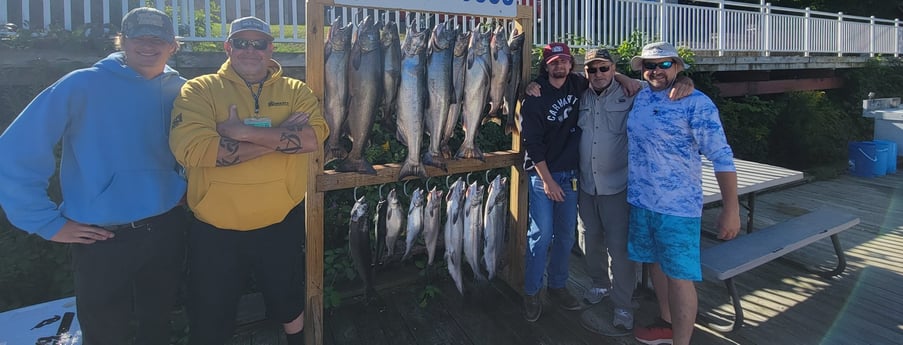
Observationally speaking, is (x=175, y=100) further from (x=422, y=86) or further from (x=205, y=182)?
(x=422, y=86)

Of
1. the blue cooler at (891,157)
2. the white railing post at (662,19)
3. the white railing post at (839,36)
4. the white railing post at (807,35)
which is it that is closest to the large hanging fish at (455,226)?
the white railing post at (662,19)

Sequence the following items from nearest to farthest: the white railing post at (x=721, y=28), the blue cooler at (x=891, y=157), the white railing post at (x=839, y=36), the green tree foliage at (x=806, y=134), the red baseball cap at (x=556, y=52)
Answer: the red baseball cap at (x=556, y=52) → the blue cooler at (x=891, y=157) → the white railing post at (x=721, y=28) → the green tree foliage at (x=806, y=134) → the white railing post at (x=839, y=36)

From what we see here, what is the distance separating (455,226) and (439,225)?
0.11 meters

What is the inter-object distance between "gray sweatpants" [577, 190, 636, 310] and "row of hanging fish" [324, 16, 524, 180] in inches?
33.8

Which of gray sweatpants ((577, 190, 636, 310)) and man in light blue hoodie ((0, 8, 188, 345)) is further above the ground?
man in light blue hoodie ((0, 8, 188, 345))

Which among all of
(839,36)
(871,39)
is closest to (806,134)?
(839,36)

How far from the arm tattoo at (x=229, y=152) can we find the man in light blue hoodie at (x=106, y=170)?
37 centimetres

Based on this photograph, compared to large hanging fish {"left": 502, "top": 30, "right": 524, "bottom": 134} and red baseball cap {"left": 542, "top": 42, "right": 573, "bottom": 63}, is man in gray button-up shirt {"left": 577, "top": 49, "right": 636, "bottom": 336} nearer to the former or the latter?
red baseball cap {"left": 542, "top": 42, "right": 573, "bottom": 63}

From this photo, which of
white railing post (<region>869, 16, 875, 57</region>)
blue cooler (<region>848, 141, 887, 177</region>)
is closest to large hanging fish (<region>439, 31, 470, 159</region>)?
blue cooler (<region>848, 141, 887, 177</region>)

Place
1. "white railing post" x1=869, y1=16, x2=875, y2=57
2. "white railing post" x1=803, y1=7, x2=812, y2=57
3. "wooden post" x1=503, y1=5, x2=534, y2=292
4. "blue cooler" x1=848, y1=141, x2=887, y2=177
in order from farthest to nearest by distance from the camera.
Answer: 1. "white railing post" x1=869, y1=16, x2=875, y2=57
2. "white railing post" x1=803, y1=7, x2=812, y2=57
3. "blue cooler" x1=848, y1=141, x2=887, y2=177
4. "wooden post" x1=503, y1=5, x2=534, y2=292

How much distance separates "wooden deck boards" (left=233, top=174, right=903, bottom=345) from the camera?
3.04 metres

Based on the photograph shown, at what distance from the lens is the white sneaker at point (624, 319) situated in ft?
10.1

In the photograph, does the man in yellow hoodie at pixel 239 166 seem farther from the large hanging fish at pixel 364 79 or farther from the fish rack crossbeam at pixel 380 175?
the fish rack crossbeam at pixel 380 175

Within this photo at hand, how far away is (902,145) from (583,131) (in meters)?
9.16
